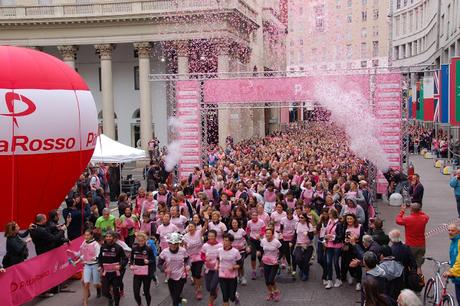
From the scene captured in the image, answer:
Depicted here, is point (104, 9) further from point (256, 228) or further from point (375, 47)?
point (375, 47)

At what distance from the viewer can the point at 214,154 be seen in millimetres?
27766

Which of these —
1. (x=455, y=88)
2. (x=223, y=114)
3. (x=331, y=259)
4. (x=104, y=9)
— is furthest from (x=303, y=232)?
(x=104, y=9)

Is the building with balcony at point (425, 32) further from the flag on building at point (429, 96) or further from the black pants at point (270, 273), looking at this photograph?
the black pants at point (270, 273)

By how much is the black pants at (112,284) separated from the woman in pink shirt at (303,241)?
3.77 metres

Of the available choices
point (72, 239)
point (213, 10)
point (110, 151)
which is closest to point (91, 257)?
point (72, 239)

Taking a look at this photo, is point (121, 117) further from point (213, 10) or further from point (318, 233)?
point (318, 233)

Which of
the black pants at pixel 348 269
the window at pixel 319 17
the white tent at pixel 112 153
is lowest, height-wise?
the black pants at pixel 348 269

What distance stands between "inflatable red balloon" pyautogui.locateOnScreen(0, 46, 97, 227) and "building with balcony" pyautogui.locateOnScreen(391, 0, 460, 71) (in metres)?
12.6

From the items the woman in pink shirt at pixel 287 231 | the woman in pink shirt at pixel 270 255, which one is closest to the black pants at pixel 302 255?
the woman in pink shirt at pixel 287 231

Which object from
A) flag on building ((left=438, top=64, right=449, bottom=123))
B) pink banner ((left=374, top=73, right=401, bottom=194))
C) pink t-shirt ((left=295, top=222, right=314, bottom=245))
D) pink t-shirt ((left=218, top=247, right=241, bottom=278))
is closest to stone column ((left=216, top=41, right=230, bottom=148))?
flag on building ((left=438, top=64, right=449, bottom=123))

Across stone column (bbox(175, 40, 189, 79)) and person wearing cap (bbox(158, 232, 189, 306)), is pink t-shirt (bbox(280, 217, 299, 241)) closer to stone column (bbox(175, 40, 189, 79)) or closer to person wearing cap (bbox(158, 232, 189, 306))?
person wearing cap (bbox(158, 232, 189, 306))

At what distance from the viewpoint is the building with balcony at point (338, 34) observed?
42375mm

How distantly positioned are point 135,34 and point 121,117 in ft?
25.2

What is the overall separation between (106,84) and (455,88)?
969 inches
